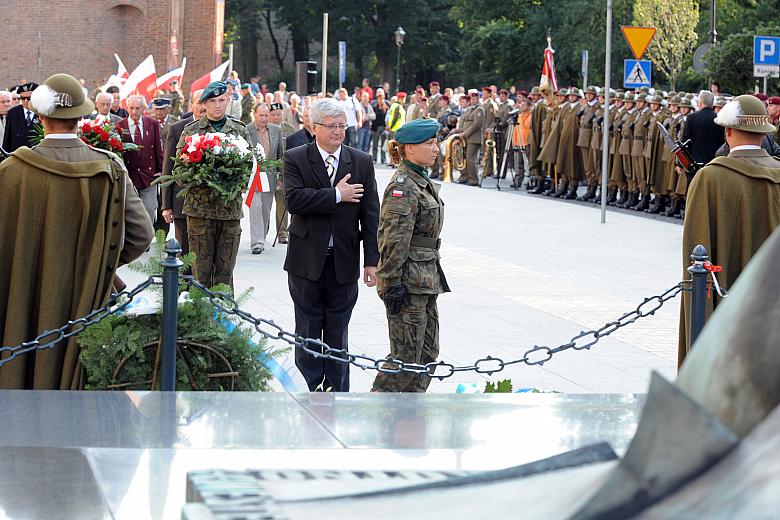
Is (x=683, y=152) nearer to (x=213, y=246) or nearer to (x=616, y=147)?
(x=616, y=147)

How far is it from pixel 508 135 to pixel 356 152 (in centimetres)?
1997

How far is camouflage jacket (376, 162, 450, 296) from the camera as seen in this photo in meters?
7.48

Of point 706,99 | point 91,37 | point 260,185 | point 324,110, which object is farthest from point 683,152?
point 91,37

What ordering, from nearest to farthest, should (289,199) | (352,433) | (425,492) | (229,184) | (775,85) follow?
1. (425,492)
2. (352,433)
3. (289,199)
4. (229,184)
5. (775,85)

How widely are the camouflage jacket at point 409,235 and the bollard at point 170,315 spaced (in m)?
1.48

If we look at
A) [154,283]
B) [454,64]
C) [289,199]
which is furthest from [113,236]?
[454,64]

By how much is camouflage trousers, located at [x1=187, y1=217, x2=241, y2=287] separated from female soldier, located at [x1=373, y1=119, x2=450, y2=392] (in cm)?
301

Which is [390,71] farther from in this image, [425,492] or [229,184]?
[425,492]

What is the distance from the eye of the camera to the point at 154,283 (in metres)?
6.55

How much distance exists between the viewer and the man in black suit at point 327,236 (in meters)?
8.09

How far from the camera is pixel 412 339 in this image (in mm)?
7551

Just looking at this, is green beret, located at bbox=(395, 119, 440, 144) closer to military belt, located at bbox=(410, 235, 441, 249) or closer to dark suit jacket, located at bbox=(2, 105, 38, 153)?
military belt, located at bbox=(410, 235, 441, 249)

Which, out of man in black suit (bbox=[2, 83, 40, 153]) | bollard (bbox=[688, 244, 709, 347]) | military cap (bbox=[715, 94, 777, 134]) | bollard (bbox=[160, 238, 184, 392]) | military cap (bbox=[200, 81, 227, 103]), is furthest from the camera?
man in black suit (bbox=[2, 83, 40, 153])

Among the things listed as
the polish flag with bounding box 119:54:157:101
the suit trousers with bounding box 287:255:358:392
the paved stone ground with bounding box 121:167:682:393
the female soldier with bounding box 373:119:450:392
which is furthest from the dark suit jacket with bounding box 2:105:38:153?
the polish flag with bounding box 119:54:157:101
